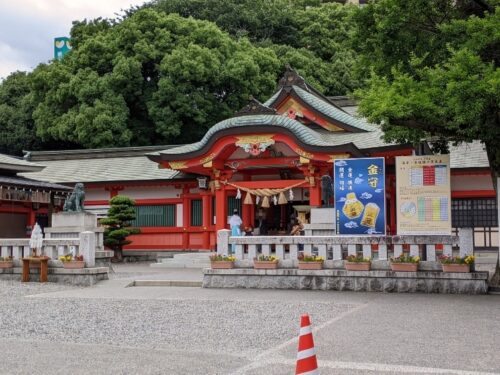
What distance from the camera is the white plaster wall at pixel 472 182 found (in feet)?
71.2

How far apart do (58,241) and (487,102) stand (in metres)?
10.9

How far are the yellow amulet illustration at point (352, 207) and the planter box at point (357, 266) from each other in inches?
50.7

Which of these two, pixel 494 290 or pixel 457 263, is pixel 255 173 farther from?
pixel 494 290

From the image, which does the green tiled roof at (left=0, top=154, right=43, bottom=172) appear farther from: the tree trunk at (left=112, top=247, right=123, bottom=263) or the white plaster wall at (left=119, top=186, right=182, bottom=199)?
the tree trunk at (left=112, top=247, right=123, bottom=263)

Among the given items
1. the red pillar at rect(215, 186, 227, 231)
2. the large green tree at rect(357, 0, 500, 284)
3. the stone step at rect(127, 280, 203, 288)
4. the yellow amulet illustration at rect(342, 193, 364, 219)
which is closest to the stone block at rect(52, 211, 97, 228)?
the stone step at rect(127, 280, 203, 288)

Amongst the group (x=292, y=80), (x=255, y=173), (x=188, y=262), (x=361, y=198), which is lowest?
(x=188, y=262)

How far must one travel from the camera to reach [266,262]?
44.9 ft

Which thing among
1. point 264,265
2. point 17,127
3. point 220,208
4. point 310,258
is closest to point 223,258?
point 264,265

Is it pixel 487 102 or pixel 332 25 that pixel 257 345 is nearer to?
pixel 487 102

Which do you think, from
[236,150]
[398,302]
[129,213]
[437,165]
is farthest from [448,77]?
Result: [129,213]

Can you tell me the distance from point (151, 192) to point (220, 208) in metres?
4.80

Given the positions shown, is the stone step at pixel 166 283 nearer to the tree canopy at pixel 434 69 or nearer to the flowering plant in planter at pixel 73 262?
the flowering plant in planter at pixel 73 262

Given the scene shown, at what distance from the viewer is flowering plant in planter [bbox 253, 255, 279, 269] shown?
44.8 feet

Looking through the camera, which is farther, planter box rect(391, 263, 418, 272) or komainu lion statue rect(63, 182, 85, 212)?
komainu lion statue rect(63, 182, 85, 212)
